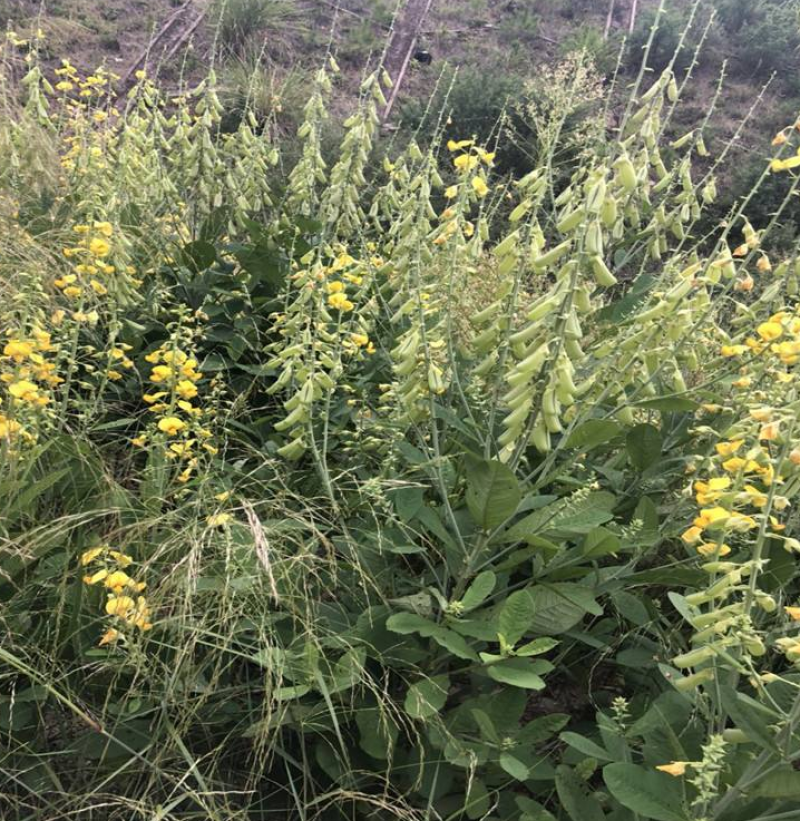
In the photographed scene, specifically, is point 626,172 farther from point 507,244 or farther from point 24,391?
point 24,391

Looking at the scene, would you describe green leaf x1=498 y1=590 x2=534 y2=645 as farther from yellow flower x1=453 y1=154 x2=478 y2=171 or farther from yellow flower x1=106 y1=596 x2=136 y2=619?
yellow flower x1=453 y1=154 x2=478 y2=171

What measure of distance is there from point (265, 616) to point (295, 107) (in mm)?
9243

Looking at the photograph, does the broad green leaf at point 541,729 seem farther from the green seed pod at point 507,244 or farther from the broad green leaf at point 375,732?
the green seed pod at point 507,244

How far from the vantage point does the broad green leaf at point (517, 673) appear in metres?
1.41

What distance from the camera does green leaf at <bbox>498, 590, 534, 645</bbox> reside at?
1.51 meters

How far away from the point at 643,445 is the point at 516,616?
624 mm

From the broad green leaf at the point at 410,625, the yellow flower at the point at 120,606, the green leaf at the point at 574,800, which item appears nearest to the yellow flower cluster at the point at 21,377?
the yellow flower at the point at 120,606

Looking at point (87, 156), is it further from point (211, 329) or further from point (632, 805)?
point (632, 805)

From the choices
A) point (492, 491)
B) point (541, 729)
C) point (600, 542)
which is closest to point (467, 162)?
point (492, 491)

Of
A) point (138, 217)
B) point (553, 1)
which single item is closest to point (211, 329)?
point (138, 217)

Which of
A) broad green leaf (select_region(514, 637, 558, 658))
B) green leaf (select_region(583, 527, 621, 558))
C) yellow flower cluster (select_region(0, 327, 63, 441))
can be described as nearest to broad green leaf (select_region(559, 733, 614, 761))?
broad green leaf (select_region(514, 637, 558, 658))

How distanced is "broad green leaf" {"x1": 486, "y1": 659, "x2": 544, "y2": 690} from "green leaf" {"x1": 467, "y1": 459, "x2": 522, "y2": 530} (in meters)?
0.29

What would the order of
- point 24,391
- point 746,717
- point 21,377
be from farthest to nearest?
point 21,377 → point 24,391 → point 746,717

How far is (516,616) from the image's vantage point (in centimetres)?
152
